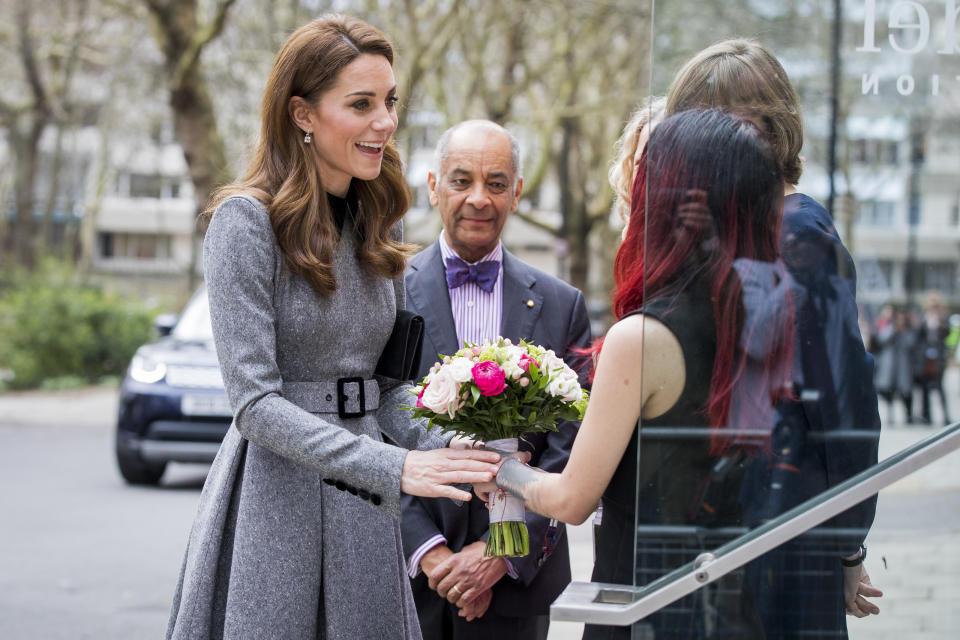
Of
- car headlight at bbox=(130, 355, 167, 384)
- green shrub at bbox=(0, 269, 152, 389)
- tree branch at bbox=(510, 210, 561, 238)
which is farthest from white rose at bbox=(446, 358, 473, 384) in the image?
green shrub at bbox=(0, 269, 152, 389)

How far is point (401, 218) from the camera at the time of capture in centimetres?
284

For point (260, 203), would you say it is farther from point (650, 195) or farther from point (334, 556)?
point (650, 195)

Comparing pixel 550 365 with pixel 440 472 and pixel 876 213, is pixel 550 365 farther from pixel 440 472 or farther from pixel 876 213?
pixel 876 213

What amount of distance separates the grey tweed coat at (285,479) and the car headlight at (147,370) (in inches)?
316

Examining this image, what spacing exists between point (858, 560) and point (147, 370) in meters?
9.26

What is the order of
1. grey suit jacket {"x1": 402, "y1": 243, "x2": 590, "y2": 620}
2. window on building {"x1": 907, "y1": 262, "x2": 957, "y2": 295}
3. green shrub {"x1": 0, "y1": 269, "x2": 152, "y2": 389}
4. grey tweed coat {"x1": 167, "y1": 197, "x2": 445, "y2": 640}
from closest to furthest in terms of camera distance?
window on building {"x1": 907, "y1": 262, "x2": 957, "y2": 295} < grey tweed coat {"x1": 167, "y1": 197, "x2": 445, "y2": 640} < grey suit jacket {"x1": 402, "y1": 243, "x2": 590, "y2": 620} < green shrub {"x1": 0, "y1": 269, "x2": 152, "y2": 389}

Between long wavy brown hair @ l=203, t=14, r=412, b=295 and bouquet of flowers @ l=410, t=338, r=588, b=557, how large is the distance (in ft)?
1.09

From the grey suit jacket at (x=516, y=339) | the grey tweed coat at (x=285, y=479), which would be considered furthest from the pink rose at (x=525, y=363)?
A: the grey suit jacket at (x=516, y=339)

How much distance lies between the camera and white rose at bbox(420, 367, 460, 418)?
243 centimetres

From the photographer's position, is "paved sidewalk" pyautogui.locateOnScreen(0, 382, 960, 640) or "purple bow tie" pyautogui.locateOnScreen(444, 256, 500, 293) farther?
"purple bow tie" pyautogui.locateOnScreen(444, 256, 500, 293)

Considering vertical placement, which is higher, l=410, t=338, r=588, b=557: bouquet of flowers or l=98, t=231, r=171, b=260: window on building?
l=410, t=338, r=588, b=557: bouquet of flowers

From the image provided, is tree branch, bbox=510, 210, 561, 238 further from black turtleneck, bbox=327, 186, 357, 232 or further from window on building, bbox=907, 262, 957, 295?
window on building, bbox=907, 262, 957, 295

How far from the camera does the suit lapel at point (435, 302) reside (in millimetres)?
3527

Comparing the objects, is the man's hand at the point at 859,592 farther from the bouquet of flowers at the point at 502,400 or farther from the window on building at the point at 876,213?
the bouquet of flowers at the point at 502,400
